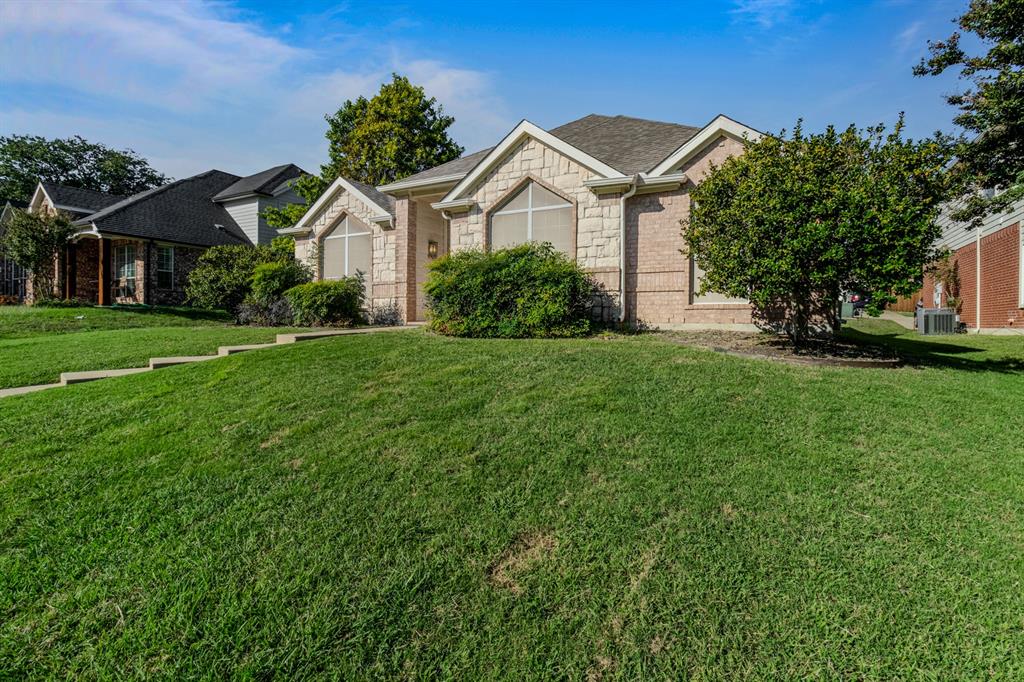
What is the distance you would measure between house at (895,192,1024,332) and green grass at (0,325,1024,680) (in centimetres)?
1333

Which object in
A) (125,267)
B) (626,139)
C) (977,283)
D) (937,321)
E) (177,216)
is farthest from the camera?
(177,216)

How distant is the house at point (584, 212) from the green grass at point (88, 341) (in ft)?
14.7

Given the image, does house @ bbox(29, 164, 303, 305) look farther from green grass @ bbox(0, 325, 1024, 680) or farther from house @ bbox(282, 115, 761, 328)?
green grass @ bbox(0, 325, 1024, 680)

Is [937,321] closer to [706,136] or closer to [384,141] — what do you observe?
[706,136]

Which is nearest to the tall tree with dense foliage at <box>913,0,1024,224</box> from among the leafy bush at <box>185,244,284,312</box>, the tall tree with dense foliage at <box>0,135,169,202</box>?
the leafy bush at <box>185,244,284,312</box>

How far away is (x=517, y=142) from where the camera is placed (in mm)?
12961

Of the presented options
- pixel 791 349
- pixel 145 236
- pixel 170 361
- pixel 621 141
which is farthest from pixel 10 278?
pixel 791 349

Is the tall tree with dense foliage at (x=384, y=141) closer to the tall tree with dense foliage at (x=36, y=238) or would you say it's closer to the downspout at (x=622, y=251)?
the tall tree with dense foliage at (x=36, y=238)

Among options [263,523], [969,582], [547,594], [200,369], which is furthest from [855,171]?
[200,369]

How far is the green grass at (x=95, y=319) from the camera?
50.2ft

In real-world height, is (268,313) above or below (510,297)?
below

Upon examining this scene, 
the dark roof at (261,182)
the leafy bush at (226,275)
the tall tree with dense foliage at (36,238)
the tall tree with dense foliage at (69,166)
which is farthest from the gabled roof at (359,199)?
the tall tree with dense foliage at (69,166)

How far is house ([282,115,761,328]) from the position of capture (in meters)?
11.7

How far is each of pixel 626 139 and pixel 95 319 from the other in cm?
1868
